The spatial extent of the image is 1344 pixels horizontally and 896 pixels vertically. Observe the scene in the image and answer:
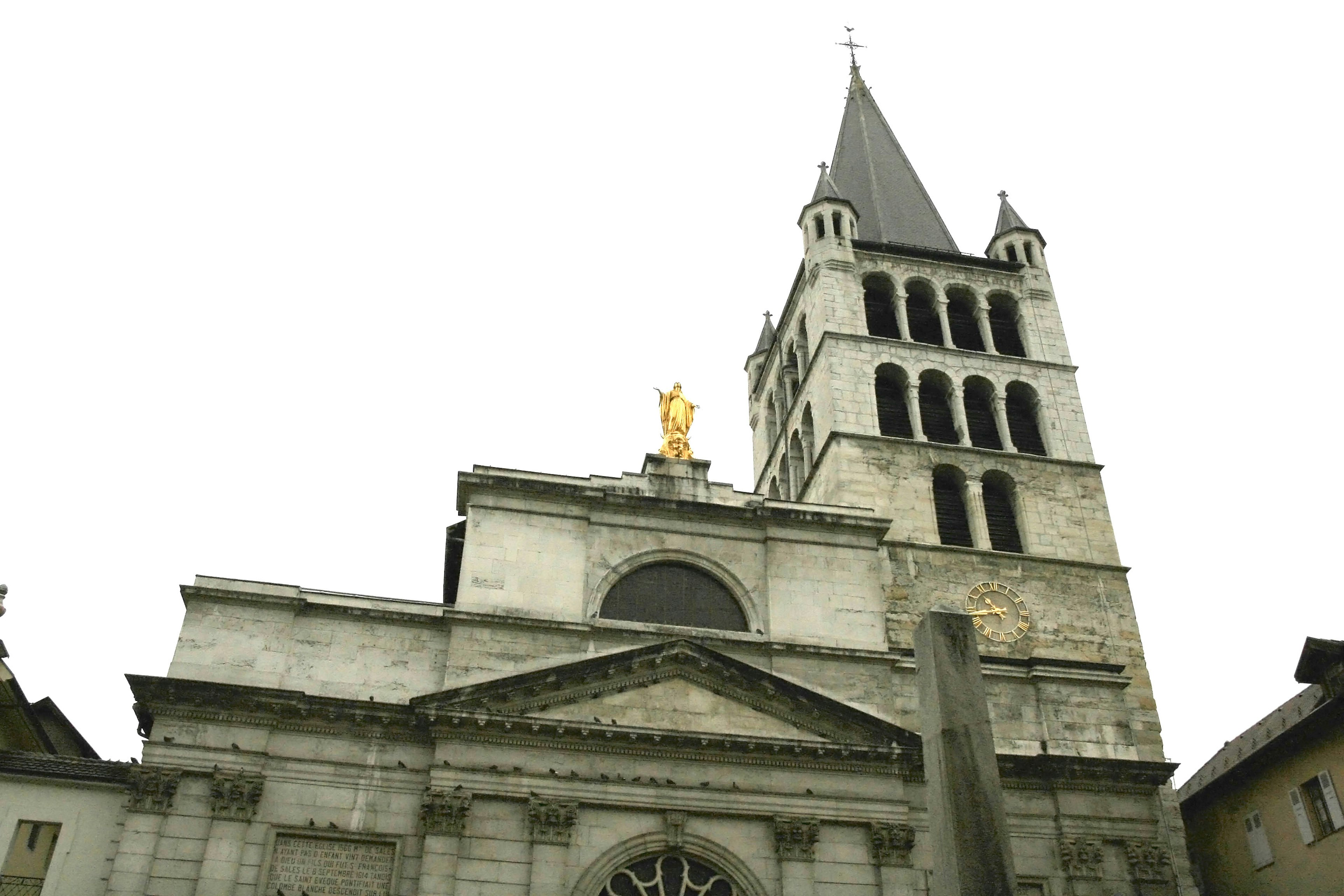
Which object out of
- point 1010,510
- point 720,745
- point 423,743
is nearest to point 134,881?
point 423,743

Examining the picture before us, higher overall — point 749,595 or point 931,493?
point 931,493

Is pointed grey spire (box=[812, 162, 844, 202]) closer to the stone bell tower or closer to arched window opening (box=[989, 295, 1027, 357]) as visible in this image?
the stone bell tower

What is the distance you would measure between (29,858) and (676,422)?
16190 mm

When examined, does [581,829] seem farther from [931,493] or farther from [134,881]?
[931,493]

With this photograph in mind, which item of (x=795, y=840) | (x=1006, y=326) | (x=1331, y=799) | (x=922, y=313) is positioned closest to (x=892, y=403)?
(x=922, y=313)

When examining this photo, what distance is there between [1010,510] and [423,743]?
18.1 meters

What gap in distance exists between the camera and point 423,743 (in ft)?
73.3

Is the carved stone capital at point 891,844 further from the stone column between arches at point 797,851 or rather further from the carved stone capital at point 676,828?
the carved stone capital at point 676,828

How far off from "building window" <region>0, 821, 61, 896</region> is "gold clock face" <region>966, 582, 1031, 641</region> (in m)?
20.3

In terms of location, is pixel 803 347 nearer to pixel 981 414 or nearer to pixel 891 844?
pixel 981 414

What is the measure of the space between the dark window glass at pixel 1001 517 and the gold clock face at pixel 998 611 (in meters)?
1.58

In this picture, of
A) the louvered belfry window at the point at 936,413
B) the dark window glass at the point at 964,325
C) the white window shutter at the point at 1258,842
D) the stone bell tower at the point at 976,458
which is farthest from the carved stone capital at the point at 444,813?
the dark window glass at the point at 964,325

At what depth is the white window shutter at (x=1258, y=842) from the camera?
2509 centimetres

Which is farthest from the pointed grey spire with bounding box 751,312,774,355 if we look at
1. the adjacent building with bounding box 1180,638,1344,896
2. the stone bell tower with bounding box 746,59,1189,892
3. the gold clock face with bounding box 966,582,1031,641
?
the adjacent building with bounding box 1180,638,1344,896
